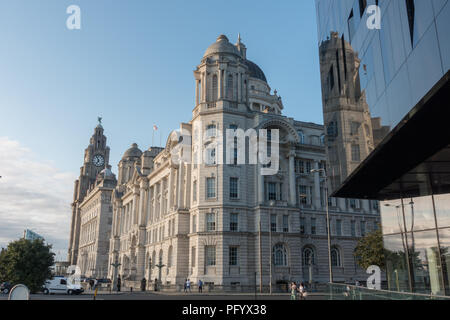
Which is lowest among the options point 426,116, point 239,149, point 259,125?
point 426,116

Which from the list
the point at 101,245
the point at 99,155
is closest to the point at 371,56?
the point at 101,245

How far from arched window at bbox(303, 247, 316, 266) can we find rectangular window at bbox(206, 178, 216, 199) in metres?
16.6

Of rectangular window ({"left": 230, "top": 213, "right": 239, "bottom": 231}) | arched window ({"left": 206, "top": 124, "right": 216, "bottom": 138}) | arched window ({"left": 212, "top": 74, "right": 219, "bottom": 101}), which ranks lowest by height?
rectangular window ({"left": 230, "top": 213, "right": 239, "bottom": 231})

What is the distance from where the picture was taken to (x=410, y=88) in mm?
16391

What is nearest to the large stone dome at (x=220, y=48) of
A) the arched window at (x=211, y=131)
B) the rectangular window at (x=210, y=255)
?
the arched window at (x=211, y=131)

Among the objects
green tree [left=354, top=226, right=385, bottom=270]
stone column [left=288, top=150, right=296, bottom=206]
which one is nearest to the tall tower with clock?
stone column [left=288, top=150, right=296, bottom=206]

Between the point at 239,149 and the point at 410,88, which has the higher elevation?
the point at 239,149

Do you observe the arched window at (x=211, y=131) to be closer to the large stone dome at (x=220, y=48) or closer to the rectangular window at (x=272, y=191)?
the rectangular window at (x=272, y=191)

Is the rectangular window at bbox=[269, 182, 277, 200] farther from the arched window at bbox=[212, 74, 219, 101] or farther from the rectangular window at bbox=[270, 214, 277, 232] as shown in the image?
the arched window at bbox=[212, 74, 219, 101]

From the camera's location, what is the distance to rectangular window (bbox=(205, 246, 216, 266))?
2039 inches

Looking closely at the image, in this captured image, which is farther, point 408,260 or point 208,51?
point 208,51

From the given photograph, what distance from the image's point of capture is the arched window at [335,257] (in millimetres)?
60781

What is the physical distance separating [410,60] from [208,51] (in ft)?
156
